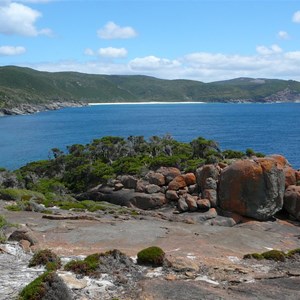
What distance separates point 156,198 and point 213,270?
2556cm

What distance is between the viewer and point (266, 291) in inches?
727

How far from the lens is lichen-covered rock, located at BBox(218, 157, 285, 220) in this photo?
42656mm

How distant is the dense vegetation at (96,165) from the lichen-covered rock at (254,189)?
28.2ft

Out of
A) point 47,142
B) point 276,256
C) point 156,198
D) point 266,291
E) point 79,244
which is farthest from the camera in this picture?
point 47,142

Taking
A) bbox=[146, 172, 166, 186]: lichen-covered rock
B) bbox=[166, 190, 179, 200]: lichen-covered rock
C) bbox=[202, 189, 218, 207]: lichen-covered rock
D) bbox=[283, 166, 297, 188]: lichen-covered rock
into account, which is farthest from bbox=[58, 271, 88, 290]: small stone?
bbox=[283, 166, 297, 188]: lichen-covered rock

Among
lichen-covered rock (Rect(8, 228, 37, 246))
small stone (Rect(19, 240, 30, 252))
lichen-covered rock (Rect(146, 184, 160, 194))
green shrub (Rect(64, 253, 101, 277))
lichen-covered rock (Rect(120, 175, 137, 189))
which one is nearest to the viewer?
green shrub (Rect(64, 253, 101, 277))

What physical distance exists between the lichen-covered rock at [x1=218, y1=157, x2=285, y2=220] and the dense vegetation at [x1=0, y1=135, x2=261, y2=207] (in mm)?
→ 8609

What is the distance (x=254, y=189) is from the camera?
141 feet

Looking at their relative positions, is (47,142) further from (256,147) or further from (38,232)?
(38,232)

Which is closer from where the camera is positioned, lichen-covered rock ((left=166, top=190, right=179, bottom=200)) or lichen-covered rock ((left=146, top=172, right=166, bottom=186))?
lichen-covered rock ((left=166, top=190, right=179, bottom=200))

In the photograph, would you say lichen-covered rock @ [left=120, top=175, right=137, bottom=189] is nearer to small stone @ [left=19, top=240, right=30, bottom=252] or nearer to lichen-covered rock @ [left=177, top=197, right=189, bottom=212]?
lichen-covered rock @ [left=177, top=197, right=189, bottom=212]

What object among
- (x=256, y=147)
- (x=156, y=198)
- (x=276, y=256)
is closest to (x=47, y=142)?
(x=256, y=147)

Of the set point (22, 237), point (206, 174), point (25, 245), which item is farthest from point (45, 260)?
point (206, 174)

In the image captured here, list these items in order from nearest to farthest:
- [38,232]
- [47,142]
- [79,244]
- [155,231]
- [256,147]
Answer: [79,244], [38,232], [155,231], [256,147], [47,142]
